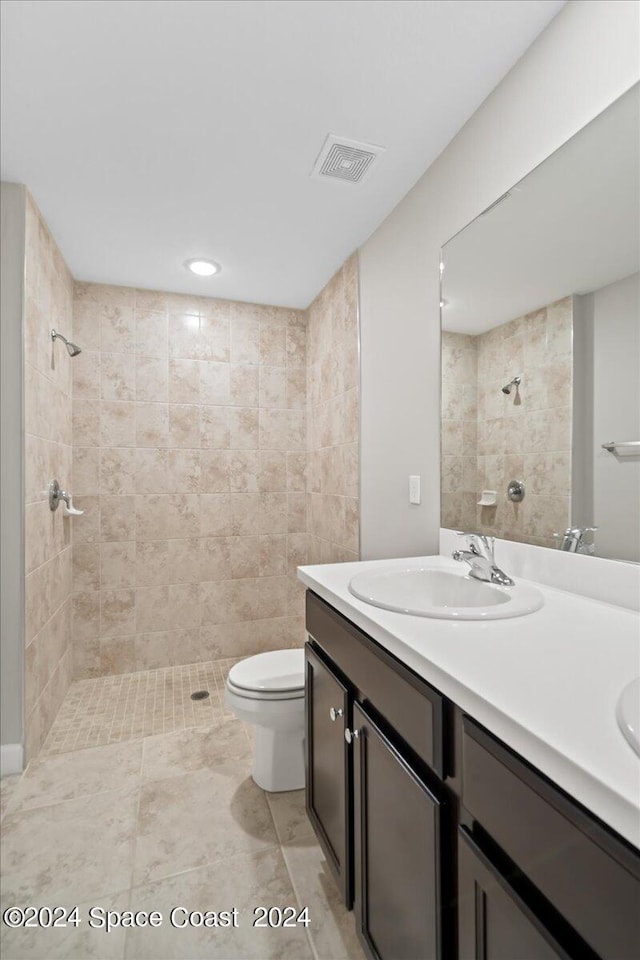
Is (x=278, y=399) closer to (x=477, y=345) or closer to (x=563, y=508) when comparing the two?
(x=477, y=345)

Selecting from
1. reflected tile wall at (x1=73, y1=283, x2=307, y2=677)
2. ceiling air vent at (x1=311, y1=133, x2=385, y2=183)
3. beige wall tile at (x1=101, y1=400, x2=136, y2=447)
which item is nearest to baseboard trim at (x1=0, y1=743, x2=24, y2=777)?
reflected tile wall at (x1=73, y1=283, x2=307, y2=677)

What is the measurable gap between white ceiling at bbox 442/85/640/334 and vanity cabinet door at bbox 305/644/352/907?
3.92ft

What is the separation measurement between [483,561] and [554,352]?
0.61 metres

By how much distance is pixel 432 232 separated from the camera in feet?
5.74

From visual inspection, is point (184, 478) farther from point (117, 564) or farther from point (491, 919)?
point (491, 919)

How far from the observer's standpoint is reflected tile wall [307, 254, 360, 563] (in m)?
2.41

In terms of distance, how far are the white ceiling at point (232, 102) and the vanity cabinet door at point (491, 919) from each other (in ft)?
5.90

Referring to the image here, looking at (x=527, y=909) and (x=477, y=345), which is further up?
(x=477, y=345)

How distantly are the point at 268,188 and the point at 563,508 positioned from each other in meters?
1.67

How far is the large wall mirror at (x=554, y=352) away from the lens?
1.05m

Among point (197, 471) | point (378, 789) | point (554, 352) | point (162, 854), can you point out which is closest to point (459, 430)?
point (554, 352)

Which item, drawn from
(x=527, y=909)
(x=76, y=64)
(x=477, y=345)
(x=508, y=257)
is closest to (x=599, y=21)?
(x=508, y=257)

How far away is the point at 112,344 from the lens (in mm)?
2762

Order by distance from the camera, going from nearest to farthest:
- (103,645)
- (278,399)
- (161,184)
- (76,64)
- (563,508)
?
(563,508) → (76,64) → (161,184) → (103,645) → (278,399)
